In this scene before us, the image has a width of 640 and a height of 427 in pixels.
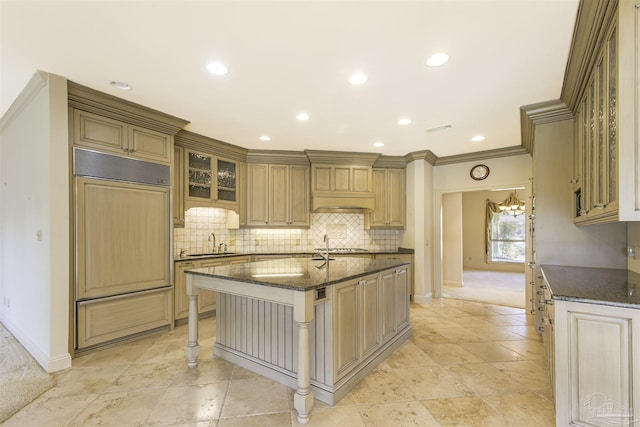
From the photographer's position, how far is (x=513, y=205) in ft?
28.8

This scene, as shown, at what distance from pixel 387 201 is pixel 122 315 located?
4116 mm

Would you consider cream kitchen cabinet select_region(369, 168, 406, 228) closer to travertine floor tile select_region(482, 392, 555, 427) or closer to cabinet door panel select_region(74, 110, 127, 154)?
travertine floor tile select_region(482, 392, 555, 427)

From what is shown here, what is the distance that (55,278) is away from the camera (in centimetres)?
260

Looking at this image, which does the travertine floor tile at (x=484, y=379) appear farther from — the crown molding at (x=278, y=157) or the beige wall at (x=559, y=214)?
the crown molding at (x=278, y=157)

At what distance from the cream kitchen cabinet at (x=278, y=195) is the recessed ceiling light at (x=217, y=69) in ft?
8.53

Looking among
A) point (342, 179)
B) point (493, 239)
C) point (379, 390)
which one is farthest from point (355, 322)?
point (493, 239)

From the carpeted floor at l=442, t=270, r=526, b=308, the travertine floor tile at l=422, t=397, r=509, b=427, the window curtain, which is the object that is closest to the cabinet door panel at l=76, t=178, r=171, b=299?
the travertine floor tile at l=422, t=397, r=509, b=427

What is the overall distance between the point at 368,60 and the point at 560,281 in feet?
6.97

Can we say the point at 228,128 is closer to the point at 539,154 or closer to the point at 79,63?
the point at 79,63

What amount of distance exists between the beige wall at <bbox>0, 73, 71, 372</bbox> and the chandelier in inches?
389

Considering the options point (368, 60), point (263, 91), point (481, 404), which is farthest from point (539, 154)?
point (263, 91)

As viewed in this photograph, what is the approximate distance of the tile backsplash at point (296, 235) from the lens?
486 centimetres

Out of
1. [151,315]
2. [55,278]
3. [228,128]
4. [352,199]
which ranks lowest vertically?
[151,315]

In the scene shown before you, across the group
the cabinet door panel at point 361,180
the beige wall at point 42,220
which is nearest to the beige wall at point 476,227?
the cabinet door panel at point 361,180
